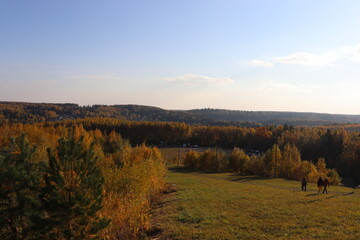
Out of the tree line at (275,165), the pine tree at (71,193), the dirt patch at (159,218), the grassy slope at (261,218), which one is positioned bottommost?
the tree line at (275,165)

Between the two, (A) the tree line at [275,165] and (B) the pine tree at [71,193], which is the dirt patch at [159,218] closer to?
(B) the pine tree at [71,193]

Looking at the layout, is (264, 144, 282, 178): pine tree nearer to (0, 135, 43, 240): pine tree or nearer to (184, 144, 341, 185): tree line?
(184, 144, 341, 185): tree line

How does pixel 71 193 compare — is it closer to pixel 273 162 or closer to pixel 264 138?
pixel 273 162

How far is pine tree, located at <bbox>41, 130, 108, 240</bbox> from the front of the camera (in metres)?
17.1

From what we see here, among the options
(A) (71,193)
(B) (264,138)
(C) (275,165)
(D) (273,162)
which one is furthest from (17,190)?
(B) (264,138)

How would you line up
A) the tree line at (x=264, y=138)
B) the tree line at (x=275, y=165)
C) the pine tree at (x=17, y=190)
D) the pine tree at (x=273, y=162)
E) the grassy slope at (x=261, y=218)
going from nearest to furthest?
the grassy slope at (x=261, y=218) < the pine tree at (x=17, y=190) < the tree line at (x=275, y=165) < the pine tree at (x=273, y=162) < the tree line at (x=264, y=138)

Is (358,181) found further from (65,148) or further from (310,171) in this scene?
(65,148)

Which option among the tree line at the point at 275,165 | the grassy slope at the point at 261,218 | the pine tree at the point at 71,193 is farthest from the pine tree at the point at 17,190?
the tree line at the point at 275,165

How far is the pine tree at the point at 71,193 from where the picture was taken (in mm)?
17141

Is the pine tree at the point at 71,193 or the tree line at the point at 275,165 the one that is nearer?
the pine tree at the point at 71,193

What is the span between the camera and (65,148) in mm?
17734

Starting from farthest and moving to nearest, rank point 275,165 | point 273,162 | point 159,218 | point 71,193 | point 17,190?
point 273,162 → point 275,165 → point 159,218 → point 17,190 → point 71,193

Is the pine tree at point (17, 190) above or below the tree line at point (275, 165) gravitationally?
above

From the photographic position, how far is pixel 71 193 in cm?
1797
